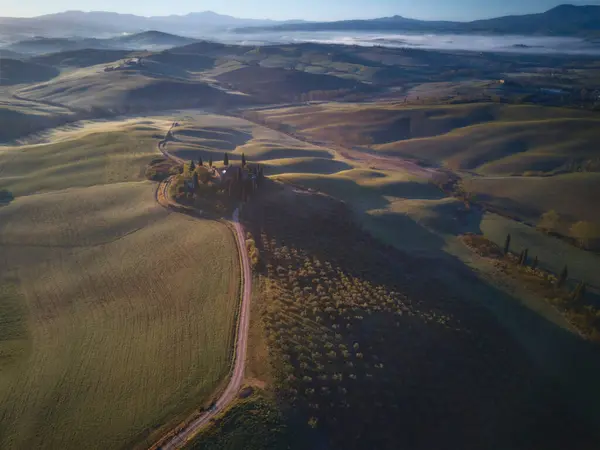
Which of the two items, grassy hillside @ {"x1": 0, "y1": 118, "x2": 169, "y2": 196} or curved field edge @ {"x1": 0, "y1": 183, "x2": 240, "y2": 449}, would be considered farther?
grassy hillside @ {"x1": 0, "y1": 118, "x2": 169, "y2": 196}

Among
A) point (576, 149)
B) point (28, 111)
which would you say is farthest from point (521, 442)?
point (28, 111)

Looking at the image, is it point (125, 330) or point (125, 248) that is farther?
point (125, 248)

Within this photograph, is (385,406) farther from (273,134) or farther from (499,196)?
(273,134)

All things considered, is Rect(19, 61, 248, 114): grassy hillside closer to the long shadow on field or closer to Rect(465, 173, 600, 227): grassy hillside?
Rect(465, 173, 600, 227): grassy hillside

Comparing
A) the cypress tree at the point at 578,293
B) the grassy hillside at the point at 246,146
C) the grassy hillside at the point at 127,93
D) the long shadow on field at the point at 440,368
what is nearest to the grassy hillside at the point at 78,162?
the grassy hillside at the point at 246,146

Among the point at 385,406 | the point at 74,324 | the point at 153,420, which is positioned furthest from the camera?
the point at 74,324

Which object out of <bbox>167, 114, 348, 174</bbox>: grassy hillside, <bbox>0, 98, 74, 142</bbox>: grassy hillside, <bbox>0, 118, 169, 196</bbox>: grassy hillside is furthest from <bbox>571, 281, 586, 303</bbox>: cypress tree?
<bbox>0, 98, 74, 142</bbox>: grassy hillside

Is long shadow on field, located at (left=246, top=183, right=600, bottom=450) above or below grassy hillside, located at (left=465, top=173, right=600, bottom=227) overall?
below
